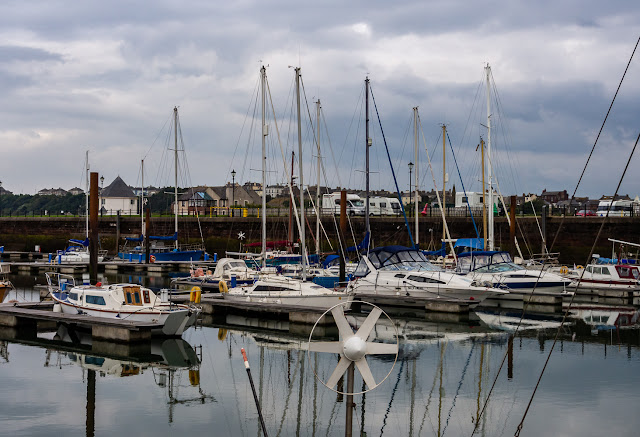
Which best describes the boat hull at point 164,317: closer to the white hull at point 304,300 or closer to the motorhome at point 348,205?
the white hull at point 304,300

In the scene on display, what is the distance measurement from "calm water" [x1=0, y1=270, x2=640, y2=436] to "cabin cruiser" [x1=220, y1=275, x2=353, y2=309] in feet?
7.03

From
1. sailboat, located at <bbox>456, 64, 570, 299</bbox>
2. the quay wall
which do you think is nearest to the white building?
the quay wall

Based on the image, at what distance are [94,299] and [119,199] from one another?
8917 cm

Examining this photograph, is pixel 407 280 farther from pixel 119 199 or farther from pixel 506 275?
pixel 119 199

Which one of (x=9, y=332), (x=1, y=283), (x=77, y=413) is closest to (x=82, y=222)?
(x=1, y=283)

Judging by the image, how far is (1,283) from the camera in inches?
1344

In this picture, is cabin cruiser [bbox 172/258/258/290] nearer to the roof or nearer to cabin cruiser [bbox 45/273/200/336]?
cabin cruiser [bbox 45/273/200/336]

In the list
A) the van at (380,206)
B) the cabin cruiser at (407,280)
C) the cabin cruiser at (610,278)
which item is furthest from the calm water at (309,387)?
the van at (380,206)

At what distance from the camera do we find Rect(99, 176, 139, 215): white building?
111 m

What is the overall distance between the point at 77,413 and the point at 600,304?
90.5 feet

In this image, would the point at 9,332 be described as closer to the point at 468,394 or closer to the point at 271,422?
the point at 271,422

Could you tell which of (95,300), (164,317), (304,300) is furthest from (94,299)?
(304,300)

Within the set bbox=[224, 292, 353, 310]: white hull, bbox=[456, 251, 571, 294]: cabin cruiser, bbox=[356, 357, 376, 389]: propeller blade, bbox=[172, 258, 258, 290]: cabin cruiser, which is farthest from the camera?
bbox=[172, 258, 258, 290]: cabin cruiser

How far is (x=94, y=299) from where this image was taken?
25.9 m
